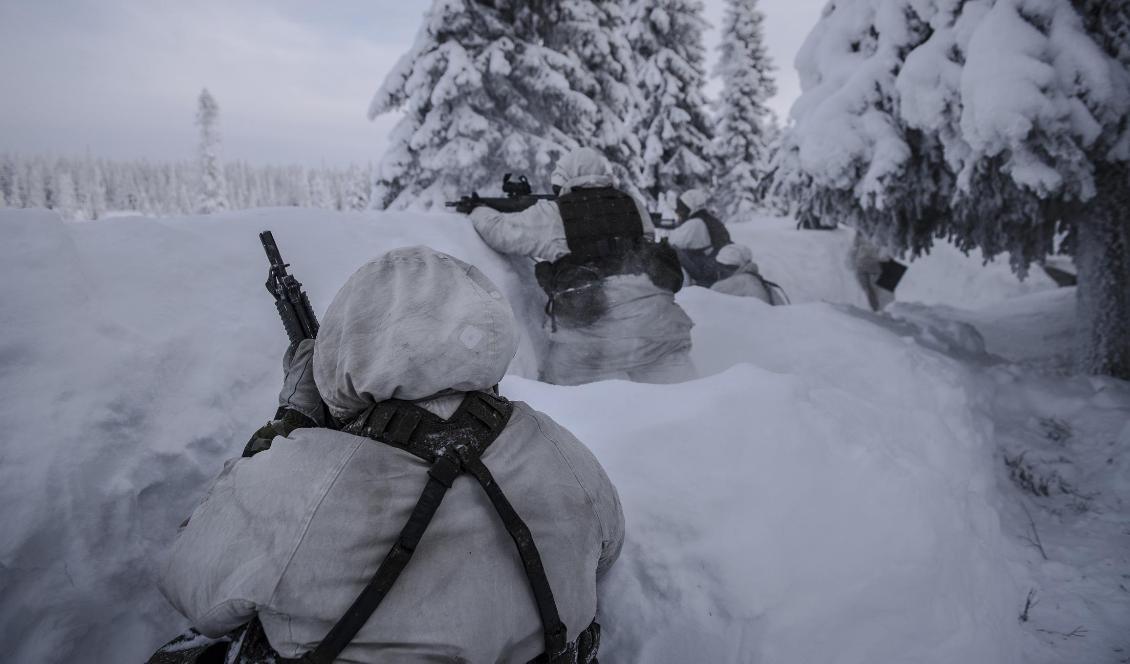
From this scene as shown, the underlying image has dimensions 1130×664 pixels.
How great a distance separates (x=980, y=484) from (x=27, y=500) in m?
4.32

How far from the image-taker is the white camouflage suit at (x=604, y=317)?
437cm

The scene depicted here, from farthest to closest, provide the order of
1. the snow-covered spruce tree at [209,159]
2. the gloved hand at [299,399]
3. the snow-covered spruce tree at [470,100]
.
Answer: the snow-covered spruce tree at [209,159] → the snow-covered spruce tree at [470,100] → the gloved hand at [299,399]

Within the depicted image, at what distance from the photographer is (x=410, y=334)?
4.40 ft

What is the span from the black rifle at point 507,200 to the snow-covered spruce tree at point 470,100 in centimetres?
517

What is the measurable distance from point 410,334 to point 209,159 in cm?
4310

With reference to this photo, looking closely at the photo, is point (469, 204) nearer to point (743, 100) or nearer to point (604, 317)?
point (604, 317)

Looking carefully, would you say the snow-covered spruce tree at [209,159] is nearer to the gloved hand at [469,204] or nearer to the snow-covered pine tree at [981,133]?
the gloved hand at [469,204]

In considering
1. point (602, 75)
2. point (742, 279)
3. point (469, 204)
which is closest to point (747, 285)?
point (742, 279)

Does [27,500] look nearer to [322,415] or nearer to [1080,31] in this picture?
[322,415]

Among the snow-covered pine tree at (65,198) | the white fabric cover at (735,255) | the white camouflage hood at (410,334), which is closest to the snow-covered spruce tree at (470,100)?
the white fabric cover at (735,255)

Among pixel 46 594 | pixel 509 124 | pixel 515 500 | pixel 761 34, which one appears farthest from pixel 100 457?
pixel 761 34

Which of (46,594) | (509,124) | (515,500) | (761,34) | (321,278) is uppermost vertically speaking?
(761,34)

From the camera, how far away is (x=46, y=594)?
1.79m

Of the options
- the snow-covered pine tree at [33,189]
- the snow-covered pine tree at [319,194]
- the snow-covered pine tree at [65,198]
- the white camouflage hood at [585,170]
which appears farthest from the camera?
the snow-covered pine tree at [319,194]
